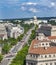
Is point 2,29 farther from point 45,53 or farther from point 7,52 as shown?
point 45,53

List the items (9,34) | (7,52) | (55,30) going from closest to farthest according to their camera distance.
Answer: (7,52) → (55,30) → (9,34)

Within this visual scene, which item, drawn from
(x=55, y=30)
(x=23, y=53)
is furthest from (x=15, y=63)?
(x=55, y=30)

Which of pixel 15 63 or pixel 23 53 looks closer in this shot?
pixel 15 63

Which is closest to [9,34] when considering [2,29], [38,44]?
[2,29]

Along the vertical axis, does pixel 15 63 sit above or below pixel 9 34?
above

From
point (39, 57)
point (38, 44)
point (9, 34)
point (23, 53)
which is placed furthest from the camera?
point (9, 34)

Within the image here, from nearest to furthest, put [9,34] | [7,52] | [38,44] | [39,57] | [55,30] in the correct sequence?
[39,57]
[38,44]
[7,52]
[55,30]
[9,34]

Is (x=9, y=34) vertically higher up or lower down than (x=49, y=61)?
lower down

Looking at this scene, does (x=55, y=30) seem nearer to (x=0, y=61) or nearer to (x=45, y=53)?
(x=0, y=61)

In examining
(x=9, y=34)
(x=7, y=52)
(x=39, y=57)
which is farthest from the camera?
(x=9, y=34)
